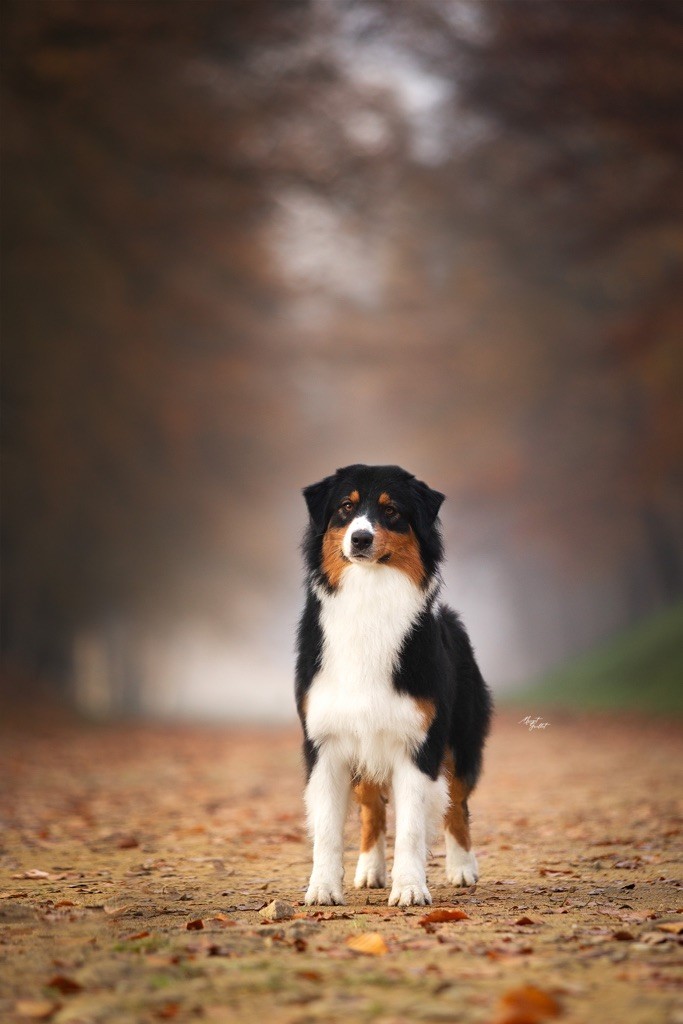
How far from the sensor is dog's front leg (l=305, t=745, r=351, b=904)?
222 inches

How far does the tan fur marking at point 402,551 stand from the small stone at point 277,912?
1651 mm

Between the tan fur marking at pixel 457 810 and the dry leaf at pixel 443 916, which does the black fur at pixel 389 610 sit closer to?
the tan fur marking at pixel 457 810

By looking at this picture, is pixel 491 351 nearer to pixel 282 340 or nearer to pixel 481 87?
pixel 282 340

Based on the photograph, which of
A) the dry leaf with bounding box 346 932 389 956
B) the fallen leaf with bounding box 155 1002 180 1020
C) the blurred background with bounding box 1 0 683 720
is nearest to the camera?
the fallen leaf with bounding box 155 1002 180 1020

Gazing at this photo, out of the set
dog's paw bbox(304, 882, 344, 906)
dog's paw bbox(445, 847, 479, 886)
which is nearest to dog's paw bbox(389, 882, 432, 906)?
dog's paw bbox(304, 882, 344, 906)

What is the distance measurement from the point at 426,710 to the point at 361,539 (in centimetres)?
92

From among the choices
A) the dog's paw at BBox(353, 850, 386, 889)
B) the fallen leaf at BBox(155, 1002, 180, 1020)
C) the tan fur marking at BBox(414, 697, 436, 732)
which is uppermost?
the tan fur marking at BBox(414, 697, 436, 732)

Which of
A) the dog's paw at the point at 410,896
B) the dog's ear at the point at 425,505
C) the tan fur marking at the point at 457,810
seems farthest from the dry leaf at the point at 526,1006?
the tan fur marking at the point at 457,810

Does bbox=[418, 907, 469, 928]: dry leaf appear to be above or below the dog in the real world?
below

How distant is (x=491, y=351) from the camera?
34.6 metres

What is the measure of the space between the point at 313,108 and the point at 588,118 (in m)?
5.40

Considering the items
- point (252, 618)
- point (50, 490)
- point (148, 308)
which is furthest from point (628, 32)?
point (252, 618)

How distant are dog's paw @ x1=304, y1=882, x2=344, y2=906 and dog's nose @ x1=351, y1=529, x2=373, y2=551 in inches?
64.6

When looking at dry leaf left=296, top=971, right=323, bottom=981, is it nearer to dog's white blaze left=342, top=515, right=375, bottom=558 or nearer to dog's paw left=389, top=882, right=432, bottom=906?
dog's paw left=389, top=882, right=432, bottom=906
